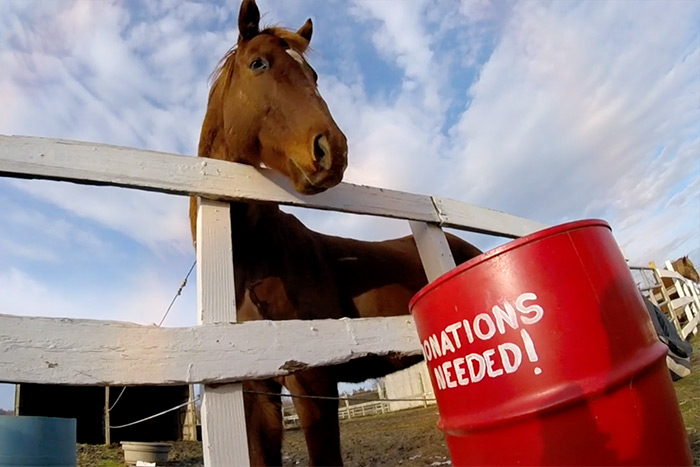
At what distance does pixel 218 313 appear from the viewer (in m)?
1.35

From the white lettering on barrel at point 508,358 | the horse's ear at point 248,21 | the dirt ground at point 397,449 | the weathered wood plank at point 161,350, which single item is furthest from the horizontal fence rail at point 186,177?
the dirt ground at point 397,449

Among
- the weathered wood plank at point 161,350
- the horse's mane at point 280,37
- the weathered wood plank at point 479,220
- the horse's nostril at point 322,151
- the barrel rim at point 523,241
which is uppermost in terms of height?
the horse's mane at point 280,37

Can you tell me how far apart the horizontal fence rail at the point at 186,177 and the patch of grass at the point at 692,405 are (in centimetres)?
189

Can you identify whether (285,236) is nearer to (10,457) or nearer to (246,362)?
(246,362)

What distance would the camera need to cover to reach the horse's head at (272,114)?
5.74 ft

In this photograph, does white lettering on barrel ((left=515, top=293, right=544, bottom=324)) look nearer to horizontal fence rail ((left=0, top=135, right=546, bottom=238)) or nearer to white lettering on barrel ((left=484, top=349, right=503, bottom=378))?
white lettering on barrel ((left=484, top=349, right=503, bottom=378))

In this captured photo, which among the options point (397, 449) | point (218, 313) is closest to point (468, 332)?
point (218, 313)

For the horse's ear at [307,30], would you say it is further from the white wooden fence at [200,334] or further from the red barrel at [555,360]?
the red barrel at [555,360]

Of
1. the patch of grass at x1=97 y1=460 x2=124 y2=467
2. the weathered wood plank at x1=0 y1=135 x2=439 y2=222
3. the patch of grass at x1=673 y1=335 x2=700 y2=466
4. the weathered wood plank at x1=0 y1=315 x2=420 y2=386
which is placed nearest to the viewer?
the weathered wood plank at x1=0 y1=315 x2=420 y2=386

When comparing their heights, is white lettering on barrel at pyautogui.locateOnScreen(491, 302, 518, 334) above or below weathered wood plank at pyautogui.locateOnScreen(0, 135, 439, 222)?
below

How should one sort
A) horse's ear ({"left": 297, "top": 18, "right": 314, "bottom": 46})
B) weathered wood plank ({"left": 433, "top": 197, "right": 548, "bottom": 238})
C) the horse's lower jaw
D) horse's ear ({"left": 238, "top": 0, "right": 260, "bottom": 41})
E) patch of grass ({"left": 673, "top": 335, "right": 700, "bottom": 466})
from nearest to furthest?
the horse's lower jaw, weathered wood plank ({"left": 433, "top": 197, "right": 548, "bottom": 238}), horse's ear ({"left": 238, "top": 0, "right": 260, "bottom": 41}), horse's ear ({"left": 297, "top": 18, "right": 314, "bottom": 46}), patch of grass ({"left": 673, "top": 335, "right": 700, "bottom": 466})

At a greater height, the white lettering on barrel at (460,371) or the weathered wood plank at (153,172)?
the weathered wood plank at (153,172)

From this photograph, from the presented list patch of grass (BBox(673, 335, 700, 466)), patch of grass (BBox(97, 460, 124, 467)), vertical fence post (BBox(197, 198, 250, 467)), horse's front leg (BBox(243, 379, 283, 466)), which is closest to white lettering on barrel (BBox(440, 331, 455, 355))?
vertical fence post (BBox(197, 198, 250, 467))

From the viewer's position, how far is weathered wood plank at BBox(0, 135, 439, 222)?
1277mm
